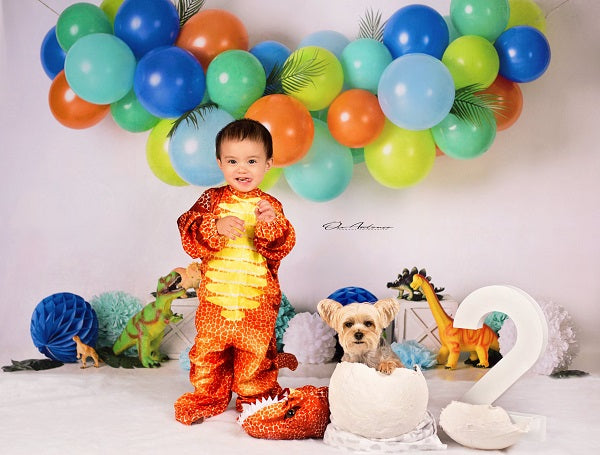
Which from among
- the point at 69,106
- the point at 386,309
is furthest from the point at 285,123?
the point at 69,106

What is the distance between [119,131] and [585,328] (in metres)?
2.26

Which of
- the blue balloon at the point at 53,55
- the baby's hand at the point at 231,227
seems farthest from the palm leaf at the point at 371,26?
the baby's hand at the point at 231,227

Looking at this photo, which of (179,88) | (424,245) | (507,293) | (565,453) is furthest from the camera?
(424,245)

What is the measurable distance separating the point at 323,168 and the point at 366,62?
0.42m

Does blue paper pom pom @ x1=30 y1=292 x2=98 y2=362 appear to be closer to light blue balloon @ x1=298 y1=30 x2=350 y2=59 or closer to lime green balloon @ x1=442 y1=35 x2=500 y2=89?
light blue balloon @ x1=298 y1=30 x2=350 y2=59

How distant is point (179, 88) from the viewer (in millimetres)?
2648

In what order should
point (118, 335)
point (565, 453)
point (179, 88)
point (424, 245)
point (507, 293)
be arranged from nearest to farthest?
1. point (565, 453)
2. point (507, 293)
3. point (179, 88)
4. point (118, 335)
5. point (424, 245)

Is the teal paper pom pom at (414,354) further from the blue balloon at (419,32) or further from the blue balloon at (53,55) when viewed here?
the blue balloon at (53,55)

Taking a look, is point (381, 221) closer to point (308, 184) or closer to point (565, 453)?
point (308, 184)

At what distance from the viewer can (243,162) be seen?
7.09 ft

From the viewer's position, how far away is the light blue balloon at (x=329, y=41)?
2.91m

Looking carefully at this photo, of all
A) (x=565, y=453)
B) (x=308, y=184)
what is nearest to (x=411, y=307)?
(x=308, y=184)

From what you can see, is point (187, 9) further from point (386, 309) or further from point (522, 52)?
point (386, 309)

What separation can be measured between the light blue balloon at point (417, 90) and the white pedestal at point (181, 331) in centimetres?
113
